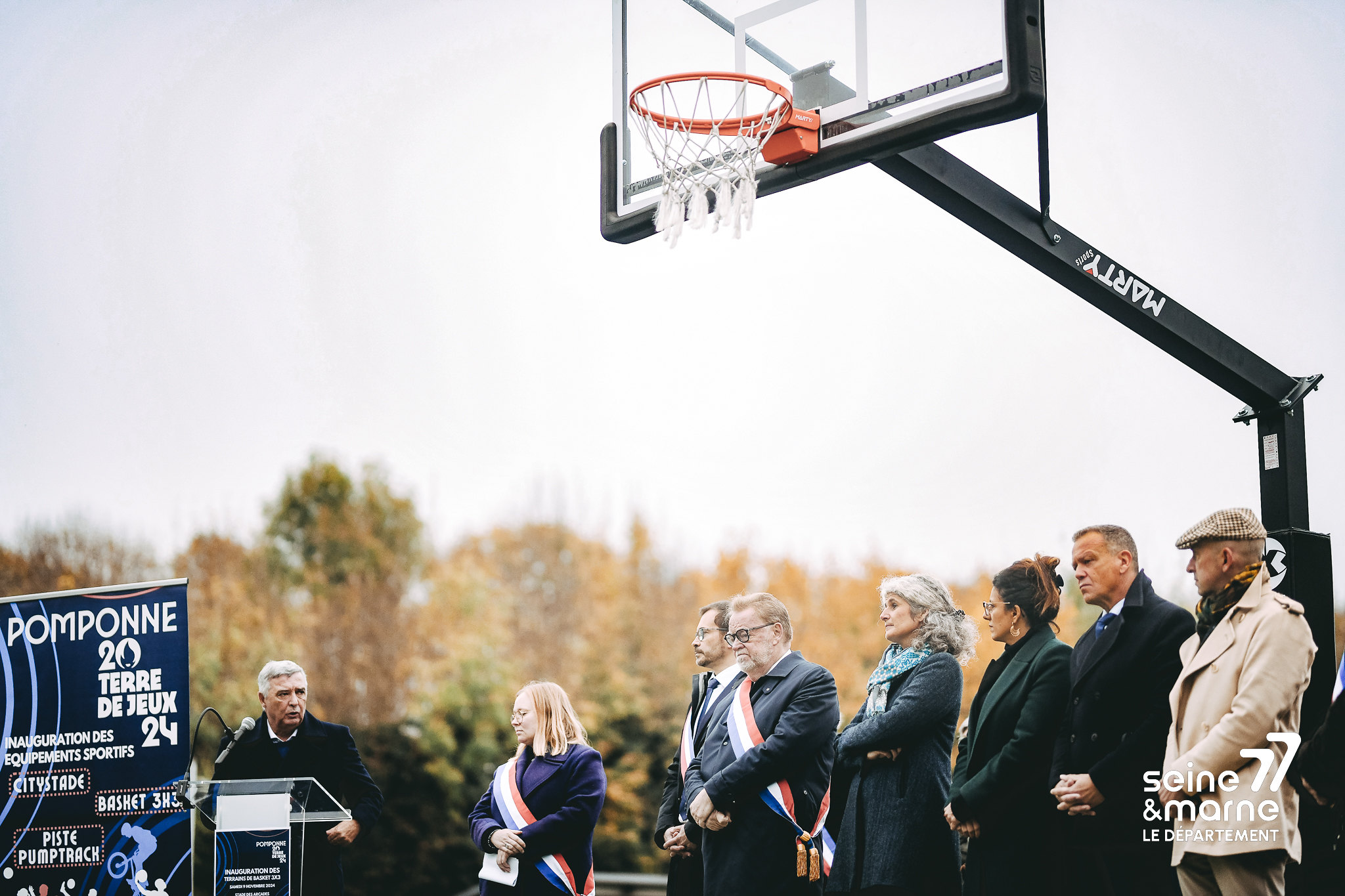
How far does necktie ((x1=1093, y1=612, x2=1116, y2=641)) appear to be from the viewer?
13.2ft

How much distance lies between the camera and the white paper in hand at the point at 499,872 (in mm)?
4668

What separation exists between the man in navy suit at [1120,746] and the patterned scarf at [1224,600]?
0.06 meters

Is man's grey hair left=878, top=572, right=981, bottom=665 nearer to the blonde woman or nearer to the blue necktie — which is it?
the blue necktie

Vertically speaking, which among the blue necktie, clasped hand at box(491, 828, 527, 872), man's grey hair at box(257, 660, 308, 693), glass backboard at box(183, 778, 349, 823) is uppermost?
man's grey hair at box(257, 660, 308, 693)

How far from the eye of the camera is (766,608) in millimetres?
4652

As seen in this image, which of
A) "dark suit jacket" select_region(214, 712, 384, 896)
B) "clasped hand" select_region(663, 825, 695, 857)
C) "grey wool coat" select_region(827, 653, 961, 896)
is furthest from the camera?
"dark suit jacket" select_region(214, 712, 384, 896)

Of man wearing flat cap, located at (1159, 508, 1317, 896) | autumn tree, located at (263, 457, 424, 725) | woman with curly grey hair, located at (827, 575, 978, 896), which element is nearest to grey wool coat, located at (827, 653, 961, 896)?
woman with curly grey hair, located at (827, 575, 978, 896)

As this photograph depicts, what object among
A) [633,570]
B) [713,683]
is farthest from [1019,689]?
[633,570]

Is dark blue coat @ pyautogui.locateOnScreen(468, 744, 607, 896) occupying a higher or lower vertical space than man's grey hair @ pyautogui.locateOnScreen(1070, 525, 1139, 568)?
lower

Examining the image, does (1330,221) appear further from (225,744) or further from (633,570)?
(225,744)

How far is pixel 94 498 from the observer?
40.0 feet

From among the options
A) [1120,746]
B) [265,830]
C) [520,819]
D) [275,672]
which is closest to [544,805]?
[520,819]

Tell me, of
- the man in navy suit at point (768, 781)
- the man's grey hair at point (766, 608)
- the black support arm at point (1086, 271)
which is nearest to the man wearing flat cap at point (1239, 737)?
the black support arm at point (1086, 271)

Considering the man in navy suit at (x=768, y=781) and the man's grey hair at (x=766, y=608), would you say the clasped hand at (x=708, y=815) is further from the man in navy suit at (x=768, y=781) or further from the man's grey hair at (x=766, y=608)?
the man's grey hair at (x=766, y=608)
